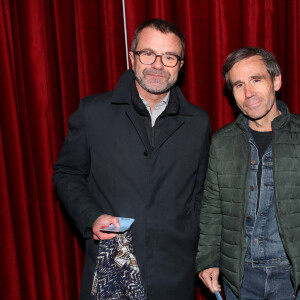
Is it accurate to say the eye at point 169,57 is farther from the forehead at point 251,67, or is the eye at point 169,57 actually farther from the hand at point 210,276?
the hand at point 210,276

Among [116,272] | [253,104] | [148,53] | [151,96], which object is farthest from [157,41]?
[116,272]

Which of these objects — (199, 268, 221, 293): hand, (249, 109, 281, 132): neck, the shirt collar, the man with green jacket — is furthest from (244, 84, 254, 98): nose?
(199, 268, 221, 293): hand

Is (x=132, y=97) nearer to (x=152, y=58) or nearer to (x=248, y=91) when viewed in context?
(x=152, y=58)

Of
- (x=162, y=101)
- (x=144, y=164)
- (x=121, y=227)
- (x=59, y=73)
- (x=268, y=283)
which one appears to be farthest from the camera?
(x=59, y=73)

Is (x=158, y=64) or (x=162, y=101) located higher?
(x=158, y=64)

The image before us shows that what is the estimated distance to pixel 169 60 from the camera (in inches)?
71.1

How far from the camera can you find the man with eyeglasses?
1753 mm

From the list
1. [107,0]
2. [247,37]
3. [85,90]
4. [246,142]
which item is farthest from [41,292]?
[247,37]

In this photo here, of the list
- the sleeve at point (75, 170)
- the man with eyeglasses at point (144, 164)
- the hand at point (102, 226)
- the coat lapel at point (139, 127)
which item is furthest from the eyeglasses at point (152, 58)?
the hand at point (102, 226)

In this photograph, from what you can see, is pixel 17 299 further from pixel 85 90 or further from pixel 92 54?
pixel 92 54

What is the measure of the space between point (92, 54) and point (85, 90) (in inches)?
8.9

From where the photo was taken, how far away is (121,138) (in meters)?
1.78

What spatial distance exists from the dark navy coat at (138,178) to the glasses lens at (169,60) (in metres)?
0.20

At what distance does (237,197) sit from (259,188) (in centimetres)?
11
